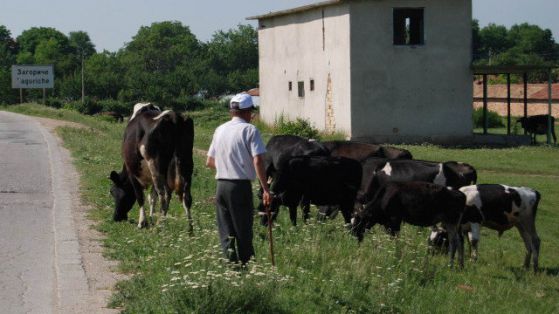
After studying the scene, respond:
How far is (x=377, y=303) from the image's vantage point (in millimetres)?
9750

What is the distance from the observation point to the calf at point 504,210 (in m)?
14.8

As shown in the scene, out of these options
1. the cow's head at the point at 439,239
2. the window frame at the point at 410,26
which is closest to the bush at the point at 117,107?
the window frame at the point at 410,26

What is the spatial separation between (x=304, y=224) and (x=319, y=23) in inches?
1103

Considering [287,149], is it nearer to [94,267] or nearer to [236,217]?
[94,267]

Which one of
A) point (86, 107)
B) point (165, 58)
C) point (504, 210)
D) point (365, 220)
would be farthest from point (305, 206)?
point (165, 58)

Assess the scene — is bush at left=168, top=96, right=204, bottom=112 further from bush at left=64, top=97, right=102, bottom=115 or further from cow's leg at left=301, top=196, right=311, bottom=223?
cow's leg at left=301, top=196, right=311, bottom=223

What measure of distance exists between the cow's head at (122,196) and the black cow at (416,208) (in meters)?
3.42

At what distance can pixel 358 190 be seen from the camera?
52.0 feet

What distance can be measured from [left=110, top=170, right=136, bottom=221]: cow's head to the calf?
514 centimetres

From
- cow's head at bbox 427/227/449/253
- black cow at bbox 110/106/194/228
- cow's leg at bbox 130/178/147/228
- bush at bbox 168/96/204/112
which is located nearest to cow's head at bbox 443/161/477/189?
cow's head at bbox 427/227/449/253

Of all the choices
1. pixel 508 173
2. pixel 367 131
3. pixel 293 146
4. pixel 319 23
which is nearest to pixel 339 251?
pixel 293 146

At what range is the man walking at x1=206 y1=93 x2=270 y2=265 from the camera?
9758mm

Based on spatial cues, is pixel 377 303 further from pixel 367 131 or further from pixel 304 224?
pixel 367 131

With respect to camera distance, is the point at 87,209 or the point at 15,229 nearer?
the point at 15,229
